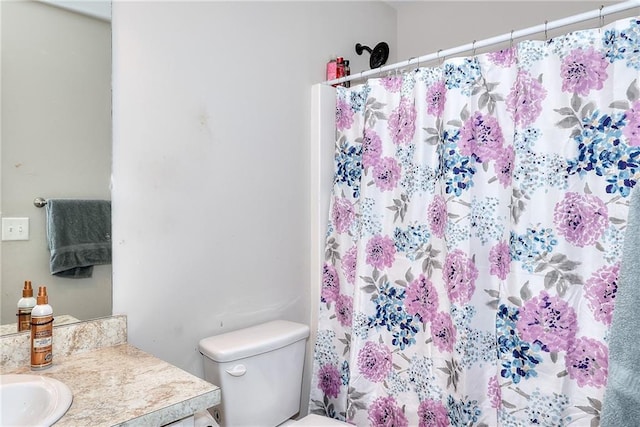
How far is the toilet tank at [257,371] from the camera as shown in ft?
4.67

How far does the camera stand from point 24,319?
46.5 inches

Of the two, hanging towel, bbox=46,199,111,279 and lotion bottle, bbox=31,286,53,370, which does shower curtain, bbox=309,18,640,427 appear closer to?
hanging towel, bbox=46,199,111,279

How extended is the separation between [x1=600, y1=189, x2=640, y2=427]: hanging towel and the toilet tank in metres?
1.03

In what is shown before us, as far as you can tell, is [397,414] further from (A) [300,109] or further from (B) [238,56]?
(B) [238,56]

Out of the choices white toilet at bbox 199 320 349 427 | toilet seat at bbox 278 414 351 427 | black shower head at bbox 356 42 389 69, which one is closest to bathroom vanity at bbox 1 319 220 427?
white toilet at bbox 199 320 349 427

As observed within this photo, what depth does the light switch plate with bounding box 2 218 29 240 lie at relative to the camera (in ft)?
3.79

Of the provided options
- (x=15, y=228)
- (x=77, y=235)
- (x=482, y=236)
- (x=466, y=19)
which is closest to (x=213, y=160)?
(x=77, y=235)

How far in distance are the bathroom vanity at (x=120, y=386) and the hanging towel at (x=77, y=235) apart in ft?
0.60

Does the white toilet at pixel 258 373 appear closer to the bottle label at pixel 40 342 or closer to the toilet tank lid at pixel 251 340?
the toilet tank lid at pixel 251 340

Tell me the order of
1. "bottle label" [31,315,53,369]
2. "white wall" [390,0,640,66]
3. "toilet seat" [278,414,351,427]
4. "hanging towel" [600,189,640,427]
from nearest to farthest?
"hanging towel" [600,189,640,427], "bottle label" [31,315,53,369], "toilet seat" [278,414,351,427], "white wall" [390,0,640,66]

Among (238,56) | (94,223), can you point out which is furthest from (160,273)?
(238,56)

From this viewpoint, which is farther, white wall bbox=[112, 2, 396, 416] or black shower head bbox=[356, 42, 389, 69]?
black shower head bbox=[356, 42, 389, 69]

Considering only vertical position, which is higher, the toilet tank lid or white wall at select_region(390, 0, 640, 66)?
white wall at select_region(390, 0, 640, 66)

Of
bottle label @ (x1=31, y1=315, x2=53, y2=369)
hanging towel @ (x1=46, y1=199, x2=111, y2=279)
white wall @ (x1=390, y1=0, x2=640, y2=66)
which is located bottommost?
bottle label @ (x1=31, y1=315, x2=53, y2=369)
